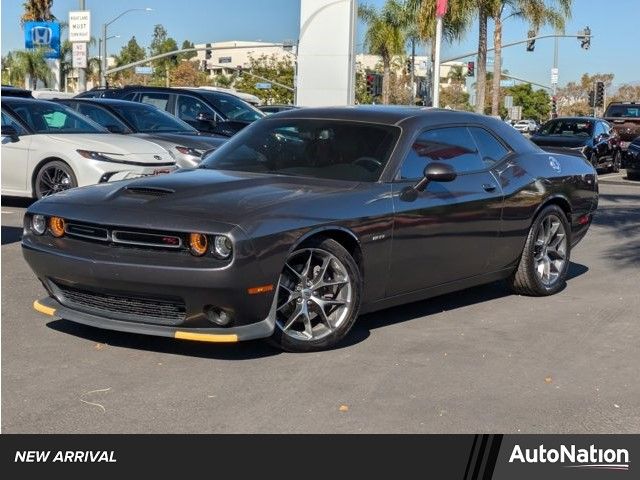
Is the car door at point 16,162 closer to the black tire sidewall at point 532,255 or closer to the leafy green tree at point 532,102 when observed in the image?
the black tire sidewall at point 532,255

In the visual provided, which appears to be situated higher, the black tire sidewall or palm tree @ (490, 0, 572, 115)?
palm tree @ (490, 0, 572, 115)

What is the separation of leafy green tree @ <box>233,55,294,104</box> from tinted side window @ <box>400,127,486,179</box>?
6801 cm

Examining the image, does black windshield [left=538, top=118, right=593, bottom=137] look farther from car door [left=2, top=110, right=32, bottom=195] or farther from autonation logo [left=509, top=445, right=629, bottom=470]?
autonation logo [left=509, top=445, right=629, bottom=470]

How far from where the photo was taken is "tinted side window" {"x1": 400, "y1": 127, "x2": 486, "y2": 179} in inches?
277

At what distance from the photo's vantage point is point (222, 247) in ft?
18.8

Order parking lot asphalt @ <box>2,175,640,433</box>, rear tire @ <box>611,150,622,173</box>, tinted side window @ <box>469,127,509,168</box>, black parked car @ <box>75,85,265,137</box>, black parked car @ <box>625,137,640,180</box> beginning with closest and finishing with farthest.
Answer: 1. parking lot asphalt @ <box>2,175,640,433</box>
2. tinted side window @ <box>469,127,509,168</box>
3. black parked car @ <box>75,85,265,137</box>
4. black parked car @ <box>625,137,640,180</box>
5. rear tire @ <box>611,150,622,173</box>

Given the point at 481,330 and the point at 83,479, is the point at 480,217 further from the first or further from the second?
the point at 83,479

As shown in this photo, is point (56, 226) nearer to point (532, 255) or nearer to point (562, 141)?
point (532, 255)

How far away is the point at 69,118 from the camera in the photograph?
13844 mm

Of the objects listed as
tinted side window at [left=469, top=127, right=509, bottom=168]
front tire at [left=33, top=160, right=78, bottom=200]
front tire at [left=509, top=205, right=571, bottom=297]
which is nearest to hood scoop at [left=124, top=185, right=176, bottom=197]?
tinted side window at [left=469, top=127, right=509, bottom=168]

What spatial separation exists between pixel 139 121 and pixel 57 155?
9.09ft

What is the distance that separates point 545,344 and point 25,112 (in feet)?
28.7

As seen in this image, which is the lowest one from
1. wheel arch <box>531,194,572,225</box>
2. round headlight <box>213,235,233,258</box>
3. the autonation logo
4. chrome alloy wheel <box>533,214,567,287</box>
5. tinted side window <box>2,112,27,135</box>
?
the autonation logo

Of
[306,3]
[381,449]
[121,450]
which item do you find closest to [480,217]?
[381,449]
